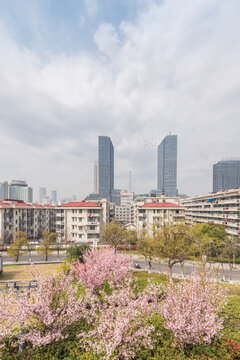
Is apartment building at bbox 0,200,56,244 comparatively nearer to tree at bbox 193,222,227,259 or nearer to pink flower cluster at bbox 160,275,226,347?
tree at bbox 193,222,227,259

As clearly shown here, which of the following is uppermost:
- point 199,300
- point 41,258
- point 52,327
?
point 199,300

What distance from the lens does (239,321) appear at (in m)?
11.2

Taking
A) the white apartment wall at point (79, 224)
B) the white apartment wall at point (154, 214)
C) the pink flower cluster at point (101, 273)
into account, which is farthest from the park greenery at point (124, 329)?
the white apartment wall at point (154, 214)

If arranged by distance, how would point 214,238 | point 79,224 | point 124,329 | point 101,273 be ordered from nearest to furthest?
point 124,329 → point 101,273 → point 214,238 → point 79,224

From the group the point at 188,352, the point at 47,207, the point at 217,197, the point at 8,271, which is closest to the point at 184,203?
the point at 217,197

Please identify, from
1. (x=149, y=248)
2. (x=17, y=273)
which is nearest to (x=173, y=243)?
(x=149, y=248)

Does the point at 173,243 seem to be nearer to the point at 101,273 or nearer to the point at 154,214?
the point at 101,273

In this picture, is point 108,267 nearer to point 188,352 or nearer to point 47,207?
point 188,352

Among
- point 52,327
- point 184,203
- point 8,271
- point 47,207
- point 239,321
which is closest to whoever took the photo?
point 52,327

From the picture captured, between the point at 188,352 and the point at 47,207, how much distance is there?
7103 centimetres

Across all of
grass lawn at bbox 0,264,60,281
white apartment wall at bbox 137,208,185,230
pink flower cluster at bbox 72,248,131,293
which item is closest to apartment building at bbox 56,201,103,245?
white apartment wall at bbox 137,208,185,230

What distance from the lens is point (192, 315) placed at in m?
7.70

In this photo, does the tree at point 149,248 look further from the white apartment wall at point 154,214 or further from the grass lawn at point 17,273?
the white apartment wall at point 154,214

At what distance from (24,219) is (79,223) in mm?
21577
